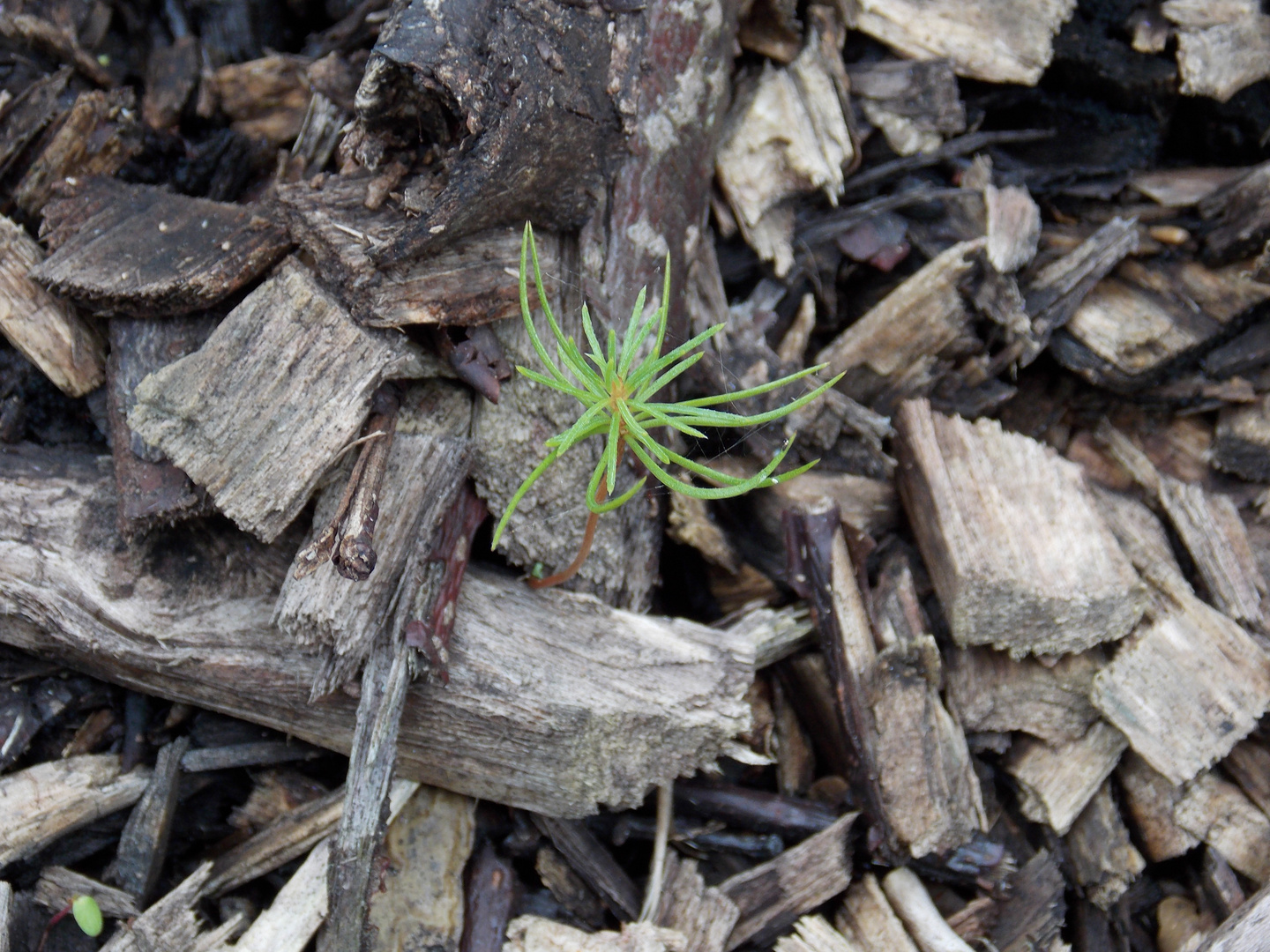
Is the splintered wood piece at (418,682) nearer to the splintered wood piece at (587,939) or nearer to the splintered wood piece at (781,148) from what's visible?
the splintered wood piece at (587,939)

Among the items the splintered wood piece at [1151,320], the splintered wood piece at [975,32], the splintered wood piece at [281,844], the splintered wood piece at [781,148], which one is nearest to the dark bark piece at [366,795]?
the splintered wood piece at [281,844]

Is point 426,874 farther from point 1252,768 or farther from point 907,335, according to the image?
point 1252,768

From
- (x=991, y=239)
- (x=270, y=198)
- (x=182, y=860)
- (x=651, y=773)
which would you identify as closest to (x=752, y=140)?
(x=991, y=239)

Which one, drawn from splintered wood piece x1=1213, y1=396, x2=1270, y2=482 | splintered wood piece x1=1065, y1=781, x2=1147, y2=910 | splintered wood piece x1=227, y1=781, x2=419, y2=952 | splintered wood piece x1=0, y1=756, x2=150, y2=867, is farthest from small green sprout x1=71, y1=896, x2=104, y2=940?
splintered wood piece x1=1213, y1=396, x2=1270, y2=482

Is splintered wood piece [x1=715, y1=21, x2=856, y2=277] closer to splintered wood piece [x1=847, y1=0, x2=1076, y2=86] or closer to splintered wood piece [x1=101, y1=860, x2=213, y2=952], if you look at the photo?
splintered wood piece [x1=847, y1=0, x2=1076, y2=86]

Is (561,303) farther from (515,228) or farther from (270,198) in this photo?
(270,198)

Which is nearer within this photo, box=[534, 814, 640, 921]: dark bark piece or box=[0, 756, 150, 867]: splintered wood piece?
box=[0, 756, 150, 867]: splintered wood piece
